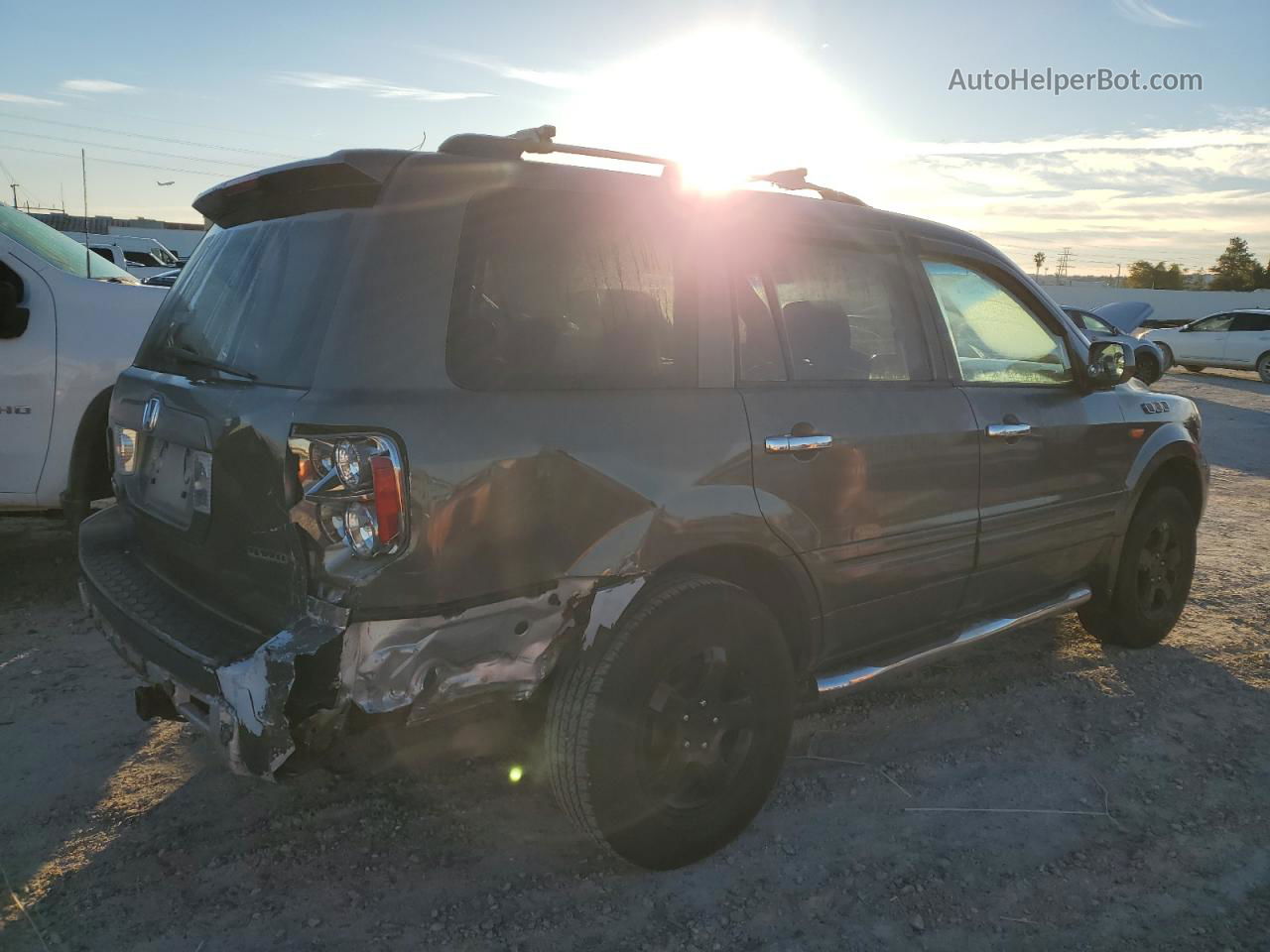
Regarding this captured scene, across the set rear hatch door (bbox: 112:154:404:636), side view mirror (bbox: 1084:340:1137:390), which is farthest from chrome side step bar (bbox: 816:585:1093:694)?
rear hatch door (bbox: 112:154:404:636)

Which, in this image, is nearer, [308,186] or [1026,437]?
[308,186]

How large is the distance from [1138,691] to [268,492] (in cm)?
370

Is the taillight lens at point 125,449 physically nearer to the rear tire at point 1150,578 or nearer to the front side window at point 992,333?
the front side window at point 992,333

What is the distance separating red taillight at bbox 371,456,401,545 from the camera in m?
2.11

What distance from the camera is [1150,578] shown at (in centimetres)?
456

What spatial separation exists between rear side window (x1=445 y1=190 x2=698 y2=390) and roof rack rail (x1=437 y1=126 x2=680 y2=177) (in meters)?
0.17

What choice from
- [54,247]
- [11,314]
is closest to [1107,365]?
[11,314]

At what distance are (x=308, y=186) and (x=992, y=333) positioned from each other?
2.69 meters

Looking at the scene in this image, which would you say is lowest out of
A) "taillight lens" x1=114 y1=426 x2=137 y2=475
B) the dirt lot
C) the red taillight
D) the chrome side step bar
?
the dirt lot

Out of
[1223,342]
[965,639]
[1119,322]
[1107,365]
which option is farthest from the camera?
[1223,342]

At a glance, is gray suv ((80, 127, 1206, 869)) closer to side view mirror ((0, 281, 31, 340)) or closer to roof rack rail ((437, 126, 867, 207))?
roof rack rail ((437, 126, 867, 207))

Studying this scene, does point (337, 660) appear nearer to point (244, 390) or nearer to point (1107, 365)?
point (244, 390)

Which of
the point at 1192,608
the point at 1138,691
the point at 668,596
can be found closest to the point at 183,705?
the point at 668,596

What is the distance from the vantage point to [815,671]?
3.19 metres
